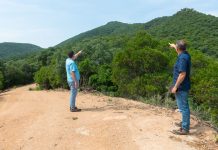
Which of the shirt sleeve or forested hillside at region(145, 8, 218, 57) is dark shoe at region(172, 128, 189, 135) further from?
forested hillside at region(145, 8, 218, 57)

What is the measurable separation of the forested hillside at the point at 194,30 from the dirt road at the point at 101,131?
137ft

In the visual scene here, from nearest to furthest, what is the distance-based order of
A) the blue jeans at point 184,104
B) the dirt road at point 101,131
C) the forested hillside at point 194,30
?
the dirt road at point 101,131 < the blue jeans at point 184,104 < the forested hillside at point 194,30

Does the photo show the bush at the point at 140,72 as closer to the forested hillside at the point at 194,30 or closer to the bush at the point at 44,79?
the bush at the point at 44,79

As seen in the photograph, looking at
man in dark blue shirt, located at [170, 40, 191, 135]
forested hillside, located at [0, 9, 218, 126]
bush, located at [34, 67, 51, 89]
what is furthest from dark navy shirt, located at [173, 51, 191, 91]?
bush, located at [34, 67, 51, 89]

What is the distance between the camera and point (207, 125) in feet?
29.6

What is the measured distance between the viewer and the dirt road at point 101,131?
751 cm

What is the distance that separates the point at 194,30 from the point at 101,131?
6031 cm

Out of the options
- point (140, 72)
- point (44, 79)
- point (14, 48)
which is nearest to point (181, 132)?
point (140, 72)

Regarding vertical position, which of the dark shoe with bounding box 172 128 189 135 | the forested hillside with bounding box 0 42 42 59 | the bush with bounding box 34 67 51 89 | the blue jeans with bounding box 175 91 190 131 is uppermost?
the forested hillside with bounding box 0 42 42 59

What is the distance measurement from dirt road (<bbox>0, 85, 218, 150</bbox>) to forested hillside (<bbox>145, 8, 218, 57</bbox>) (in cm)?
4162

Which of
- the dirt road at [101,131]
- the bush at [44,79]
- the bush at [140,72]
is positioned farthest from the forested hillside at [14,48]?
the dirt road at [101,131]

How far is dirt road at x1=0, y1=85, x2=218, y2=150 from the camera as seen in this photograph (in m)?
7.51

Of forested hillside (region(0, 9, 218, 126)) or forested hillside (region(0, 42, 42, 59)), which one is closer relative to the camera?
forested hillside (region(0, 9, 218, 126))

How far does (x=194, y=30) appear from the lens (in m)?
66.2
